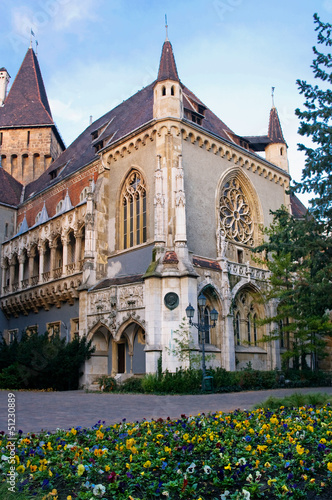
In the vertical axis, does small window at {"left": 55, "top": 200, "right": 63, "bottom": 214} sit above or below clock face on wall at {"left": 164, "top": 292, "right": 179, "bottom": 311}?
above

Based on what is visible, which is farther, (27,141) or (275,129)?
(27,141)

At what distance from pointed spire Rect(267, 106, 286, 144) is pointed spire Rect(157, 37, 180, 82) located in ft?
33.2

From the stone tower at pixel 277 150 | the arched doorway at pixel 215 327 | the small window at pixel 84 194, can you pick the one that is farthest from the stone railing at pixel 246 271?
the small window at pixel 84 194

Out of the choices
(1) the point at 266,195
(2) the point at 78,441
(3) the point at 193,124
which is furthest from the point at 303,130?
(1) the point at 266,195

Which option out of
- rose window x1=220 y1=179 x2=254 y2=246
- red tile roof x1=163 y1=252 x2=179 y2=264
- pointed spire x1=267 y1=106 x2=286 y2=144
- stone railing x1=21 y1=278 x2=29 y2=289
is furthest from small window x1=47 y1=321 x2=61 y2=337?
pointed spire x1=267 y1=106 x2=286 y2=144

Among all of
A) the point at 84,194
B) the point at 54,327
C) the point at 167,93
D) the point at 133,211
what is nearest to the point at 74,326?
the point at 54,327

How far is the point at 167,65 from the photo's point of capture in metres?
24.9

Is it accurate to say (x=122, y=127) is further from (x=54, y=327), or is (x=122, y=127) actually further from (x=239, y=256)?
(x=54, y=327)

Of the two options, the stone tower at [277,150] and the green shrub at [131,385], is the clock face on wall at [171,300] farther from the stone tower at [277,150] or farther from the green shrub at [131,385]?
the stone tower at [277,150]

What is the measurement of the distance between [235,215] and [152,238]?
6793 mm

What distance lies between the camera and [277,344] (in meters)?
26.2

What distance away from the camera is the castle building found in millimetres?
21594

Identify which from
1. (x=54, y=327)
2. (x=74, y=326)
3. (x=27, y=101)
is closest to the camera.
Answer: (x=74, y=326)

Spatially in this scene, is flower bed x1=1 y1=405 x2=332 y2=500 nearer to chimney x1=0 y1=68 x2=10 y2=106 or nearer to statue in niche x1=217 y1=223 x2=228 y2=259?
statue in niche x1=217 y1=223 x2=228 y2=259
